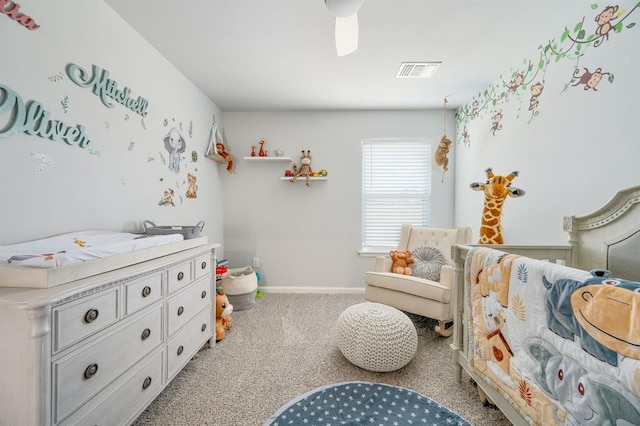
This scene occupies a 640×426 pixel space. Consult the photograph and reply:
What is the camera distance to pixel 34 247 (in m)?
1.06

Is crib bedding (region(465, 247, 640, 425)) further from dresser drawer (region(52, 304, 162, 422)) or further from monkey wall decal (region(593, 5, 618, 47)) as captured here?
dresser drawer (region(52, 304, 162, 422))

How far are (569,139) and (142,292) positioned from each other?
2628 mm

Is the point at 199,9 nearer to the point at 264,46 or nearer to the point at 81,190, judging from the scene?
the point at 264,46

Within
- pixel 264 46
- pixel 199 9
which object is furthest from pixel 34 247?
pixel 264 46

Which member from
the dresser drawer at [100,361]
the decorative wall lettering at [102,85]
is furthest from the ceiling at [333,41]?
the dresser drawer at [100,361]

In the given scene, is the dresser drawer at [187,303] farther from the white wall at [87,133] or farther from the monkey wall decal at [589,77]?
the monkey wall decal at [589,77]

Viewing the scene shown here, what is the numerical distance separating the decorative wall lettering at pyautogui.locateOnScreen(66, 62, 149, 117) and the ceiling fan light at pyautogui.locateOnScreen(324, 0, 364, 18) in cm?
137

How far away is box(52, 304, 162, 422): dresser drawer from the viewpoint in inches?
33.6

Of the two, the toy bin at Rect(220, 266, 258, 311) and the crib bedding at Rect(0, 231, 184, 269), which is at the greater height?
the crib bedding at Rect(0, 231, 184, 269)

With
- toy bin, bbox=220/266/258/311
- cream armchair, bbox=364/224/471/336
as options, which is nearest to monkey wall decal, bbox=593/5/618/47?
cream armchair, bbox=364/224/471/336

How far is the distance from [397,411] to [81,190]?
2.08 m

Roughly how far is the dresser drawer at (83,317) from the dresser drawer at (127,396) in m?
0.27

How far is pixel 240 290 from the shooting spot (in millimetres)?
2654

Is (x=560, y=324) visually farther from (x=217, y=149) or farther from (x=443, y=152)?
(x=217, y=149)
